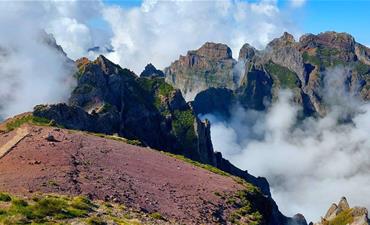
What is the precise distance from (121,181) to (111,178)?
875 mm

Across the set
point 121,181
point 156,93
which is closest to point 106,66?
point 156,93

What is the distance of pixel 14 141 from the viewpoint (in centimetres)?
5756

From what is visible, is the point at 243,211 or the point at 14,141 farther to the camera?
the point at 14,141

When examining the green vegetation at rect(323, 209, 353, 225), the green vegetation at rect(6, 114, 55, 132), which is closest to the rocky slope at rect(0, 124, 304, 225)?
the green vegetation at rect(6, 114, 55, 132)

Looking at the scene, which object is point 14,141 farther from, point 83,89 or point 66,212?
point 83,89

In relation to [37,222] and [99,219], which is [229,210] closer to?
[99,219]

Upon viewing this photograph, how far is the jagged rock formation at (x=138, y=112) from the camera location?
12797cm

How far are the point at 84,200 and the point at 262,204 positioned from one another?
30316 millimetres

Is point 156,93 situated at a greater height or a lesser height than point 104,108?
greater

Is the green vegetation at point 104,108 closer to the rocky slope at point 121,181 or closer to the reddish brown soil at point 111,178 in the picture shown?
the rocky slope at point 121,181

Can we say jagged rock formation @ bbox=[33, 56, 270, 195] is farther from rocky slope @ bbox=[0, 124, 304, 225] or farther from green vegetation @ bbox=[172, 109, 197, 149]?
rocky slope @ bbox=[0, 124, 304, 225]

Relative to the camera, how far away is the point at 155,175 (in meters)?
53.0

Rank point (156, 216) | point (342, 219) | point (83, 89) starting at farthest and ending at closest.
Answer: point (83, 89) < point (342, 219) < point (156, 216)

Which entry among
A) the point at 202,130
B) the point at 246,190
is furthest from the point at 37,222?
the point at 202,130
